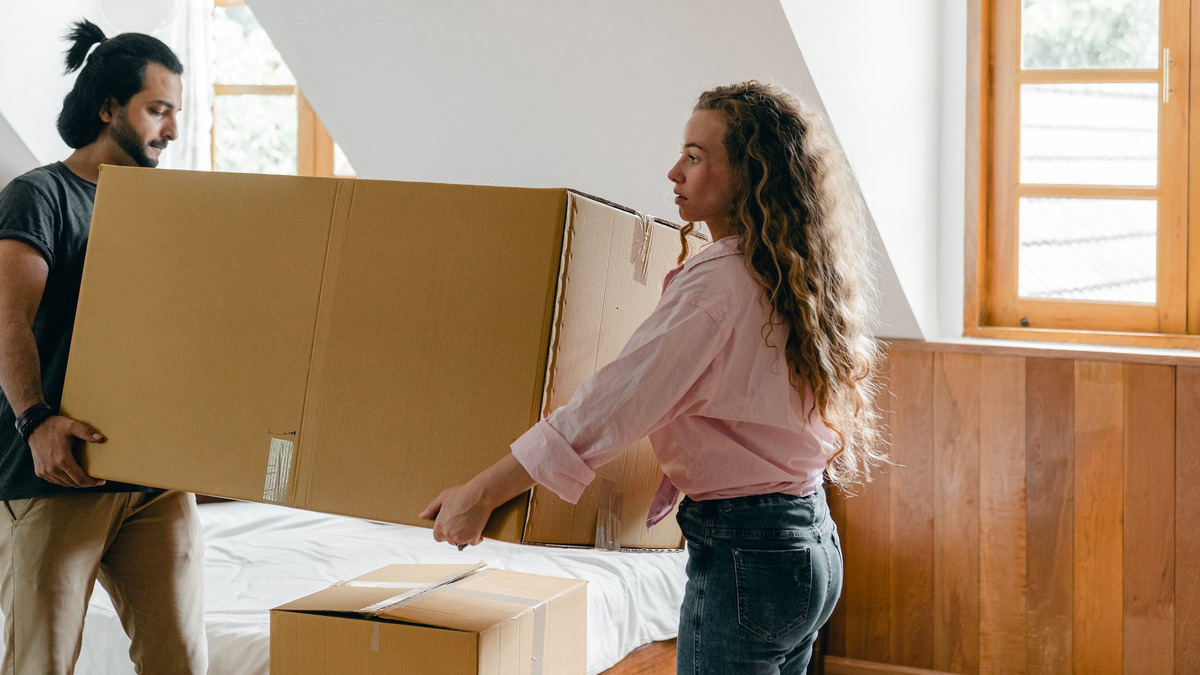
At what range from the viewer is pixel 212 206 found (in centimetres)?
144

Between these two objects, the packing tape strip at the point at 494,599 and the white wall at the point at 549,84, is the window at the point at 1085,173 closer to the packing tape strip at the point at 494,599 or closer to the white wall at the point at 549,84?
the white wall at the point at 549,84

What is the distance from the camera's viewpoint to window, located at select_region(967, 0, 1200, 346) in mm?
2777

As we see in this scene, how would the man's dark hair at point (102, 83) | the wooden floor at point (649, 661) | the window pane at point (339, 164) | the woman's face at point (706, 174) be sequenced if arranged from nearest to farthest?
the woman's face at point (706, 174) < the man's dark hair at point (102, 83) < the wooden floor at point (649, 661) < the window pane at point (339, 164)

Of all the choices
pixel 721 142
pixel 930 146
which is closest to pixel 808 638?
pixel 721 142

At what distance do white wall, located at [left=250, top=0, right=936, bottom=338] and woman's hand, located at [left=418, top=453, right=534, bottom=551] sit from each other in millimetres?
1281

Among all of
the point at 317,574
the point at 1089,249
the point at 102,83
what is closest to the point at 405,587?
the point at 102,83

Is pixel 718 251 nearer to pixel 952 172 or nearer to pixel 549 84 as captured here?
pixel 549 84

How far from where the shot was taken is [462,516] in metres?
1.25

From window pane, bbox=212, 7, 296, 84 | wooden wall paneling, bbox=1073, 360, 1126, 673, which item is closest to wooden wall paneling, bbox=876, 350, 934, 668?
wooden wall paneling, bbox=1073, 360, 1126, 673

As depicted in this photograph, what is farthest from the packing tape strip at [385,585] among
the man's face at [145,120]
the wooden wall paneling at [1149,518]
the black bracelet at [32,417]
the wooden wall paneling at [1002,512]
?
the wooden wall paneling at [1149,518]

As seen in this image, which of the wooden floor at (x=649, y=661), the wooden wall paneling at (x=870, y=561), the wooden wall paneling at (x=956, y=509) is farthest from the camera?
the wooden wall paneling at (x=870, y=561)

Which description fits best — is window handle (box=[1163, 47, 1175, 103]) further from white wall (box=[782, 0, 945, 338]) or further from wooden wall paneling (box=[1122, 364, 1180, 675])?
wooden wall paneling (box=[1122, 364, 1180, 675])

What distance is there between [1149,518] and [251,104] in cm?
325

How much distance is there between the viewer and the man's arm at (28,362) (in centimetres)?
148
